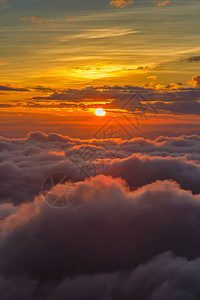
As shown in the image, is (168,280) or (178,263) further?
(178,263)

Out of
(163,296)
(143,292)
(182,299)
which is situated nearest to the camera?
(182,299)

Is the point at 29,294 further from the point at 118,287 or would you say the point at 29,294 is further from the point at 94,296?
the point at 118,287

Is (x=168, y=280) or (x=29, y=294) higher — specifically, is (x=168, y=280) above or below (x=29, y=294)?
above

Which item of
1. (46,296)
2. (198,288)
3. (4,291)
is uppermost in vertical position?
(198,288)

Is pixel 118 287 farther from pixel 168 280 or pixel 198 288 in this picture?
pixel 198 288

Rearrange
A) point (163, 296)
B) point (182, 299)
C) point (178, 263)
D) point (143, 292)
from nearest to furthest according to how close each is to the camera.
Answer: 1. point (182, 299)
2. point (163, 296)
3. point (143, 292)
4. point (178, 263)

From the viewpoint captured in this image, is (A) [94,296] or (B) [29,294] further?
(B) [29,294]

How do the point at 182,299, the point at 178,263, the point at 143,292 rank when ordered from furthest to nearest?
the point at 178,263, the point at 143,292, the point at 182,299

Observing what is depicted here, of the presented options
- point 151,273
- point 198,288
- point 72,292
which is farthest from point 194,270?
point 72,292

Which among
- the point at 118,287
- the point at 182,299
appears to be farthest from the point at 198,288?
the point at 118,287
